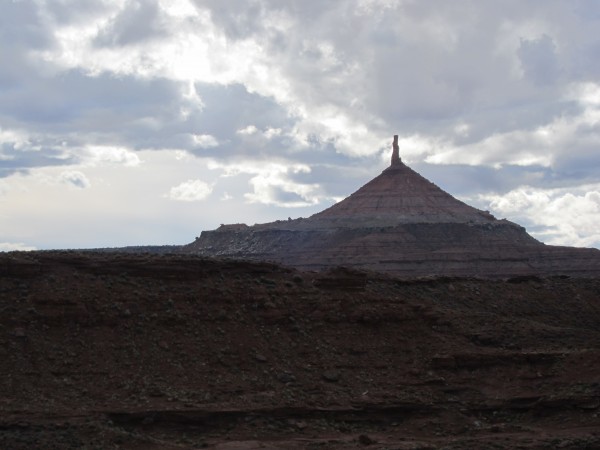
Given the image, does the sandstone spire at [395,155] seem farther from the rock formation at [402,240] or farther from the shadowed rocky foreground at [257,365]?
the shadowed rocky foreground at [257,365]

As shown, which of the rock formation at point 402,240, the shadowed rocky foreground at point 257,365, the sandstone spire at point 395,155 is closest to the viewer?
the shadowed rocky foreground at point 257,365

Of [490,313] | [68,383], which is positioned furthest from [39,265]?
[490,313]

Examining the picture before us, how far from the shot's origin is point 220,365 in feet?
103

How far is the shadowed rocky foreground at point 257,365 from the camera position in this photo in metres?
28.4

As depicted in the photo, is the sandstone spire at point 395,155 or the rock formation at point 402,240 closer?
the rock formation at point 402,240

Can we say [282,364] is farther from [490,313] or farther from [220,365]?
[490,313]

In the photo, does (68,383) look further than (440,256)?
No

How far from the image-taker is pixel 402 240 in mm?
120812

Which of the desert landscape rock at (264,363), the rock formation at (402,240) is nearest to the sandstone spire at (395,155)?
the rock formation at (402,240)

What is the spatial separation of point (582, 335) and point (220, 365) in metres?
14.2

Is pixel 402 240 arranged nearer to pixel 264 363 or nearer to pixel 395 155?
pixel 395 155

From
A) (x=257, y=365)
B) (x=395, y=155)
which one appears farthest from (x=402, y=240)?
(x=257, y=365)

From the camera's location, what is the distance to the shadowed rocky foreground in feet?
93.1

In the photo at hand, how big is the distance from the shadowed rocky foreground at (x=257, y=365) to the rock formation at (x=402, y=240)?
200ft
